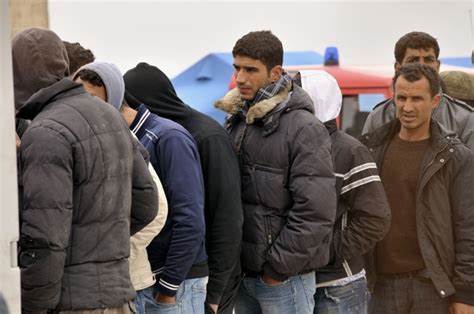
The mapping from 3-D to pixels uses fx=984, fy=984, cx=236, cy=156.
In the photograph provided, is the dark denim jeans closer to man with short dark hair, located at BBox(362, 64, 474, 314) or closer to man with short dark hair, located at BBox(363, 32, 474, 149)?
man with short dark hair, located at BBox(362, 64, 474, 314)

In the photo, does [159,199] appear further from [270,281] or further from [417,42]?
[417,42]

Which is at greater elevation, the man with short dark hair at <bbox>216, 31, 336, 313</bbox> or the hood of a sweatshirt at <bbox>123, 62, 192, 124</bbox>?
the hood of a sweatshirt at <bbox>123, 62, 192, 124</bbox>

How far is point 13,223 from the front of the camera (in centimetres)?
273

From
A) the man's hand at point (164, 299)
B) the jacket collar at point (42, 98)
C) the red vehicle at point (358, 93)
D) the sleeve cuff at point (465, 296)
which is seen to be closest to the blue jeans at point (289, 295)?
the man's hand at point (164, 299)

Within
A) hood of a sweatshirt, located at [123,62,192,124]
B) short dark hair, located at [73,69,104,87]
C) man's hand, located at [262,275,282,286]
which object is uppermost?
short dark hair, located at [73,69,104,87]

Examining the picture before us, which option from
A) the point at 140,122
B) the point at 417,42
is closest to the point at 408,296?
the point at 140,122

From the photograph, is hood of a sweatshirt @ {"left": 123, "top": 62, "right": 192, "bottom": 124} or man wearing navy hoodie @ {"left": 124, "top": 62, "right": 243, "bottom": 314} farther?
hood of a sweatshirt @ {"left": 123, "top": 62, "right": 192, "bottom": 124}

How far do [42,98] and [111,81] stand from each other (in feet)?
2.18

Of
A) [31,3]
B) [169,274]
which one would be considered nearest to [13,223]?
[169,274]

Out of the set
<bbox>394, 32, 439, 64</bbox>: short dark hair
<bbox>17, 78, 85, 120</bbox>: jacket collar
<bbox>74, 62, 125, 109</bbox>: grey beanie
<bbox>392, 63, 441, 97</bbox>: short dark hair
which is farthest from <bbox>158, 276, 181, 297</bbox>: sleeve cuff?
<bbox>394, 32, 439, 64</bbox>: short dark hair

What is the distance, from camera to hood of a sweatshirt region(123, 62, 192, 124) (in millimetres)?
4262

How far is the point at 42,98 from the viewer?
329cm

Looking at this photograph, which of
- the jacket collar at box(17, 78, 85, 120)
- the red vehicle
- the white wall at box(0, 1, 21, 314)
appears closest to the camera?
the white wall at box(0, 1, 21, 314)

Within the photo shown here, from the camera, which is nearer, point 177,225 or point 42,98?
point 42,98
